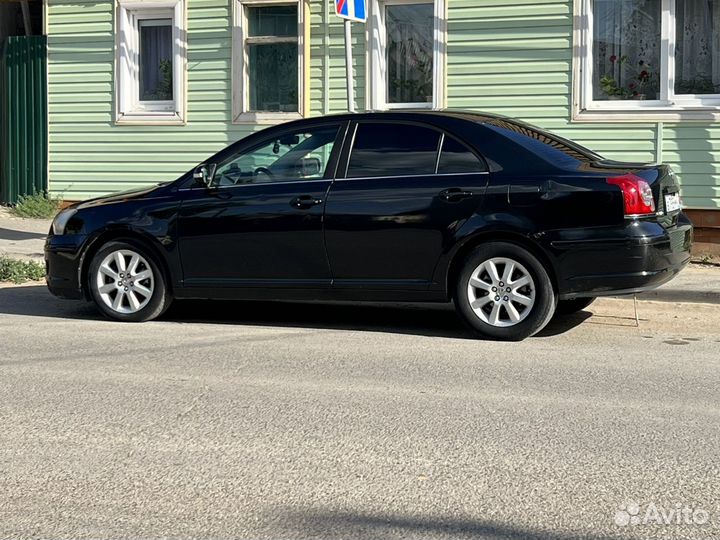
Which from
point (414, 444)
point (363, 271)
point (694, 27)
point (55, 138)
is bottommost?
point (414, 444)

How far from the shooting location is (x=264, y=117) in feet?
47.5

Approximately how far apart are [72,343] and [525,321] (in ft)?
10.7

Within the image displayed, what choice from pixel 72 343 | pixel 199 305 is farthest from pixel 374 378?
pixel 199 305

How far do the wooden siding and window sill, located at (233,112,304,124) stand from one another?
0.11 meters

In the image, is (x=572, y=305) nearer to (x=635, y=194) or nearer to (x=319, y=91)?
(x=635, y=194)

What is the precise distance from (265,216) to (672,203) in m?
3.01

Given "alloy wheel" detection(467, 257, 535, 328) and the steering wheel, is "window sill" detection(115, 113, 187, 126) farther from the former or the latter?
"alloy wheel" detection(467, 257, 535, 328)

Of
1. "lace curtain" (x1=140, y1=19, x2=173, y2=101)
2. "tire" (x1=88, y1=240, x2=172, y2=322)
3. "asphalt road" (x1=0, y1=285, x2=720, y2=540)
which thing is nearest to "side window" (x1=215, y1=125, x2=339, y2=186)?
"tire" (x1=88, y1=240, x2=172, y2=322)

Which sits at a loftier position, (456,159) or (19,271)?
(456,159)

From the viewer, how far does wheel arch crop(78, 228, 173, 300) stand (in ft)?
28.7

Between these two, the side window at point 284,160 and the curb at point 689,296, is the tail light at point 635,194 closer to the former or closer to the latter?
the side window at point 284,160

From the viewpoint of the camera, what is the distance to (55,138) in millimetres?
15602

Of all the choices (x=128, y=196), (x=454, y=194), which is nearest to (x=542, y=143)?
(x=454, y=194)

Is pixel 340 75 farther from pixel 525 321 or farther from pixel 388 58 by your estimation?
pixel 525 321
